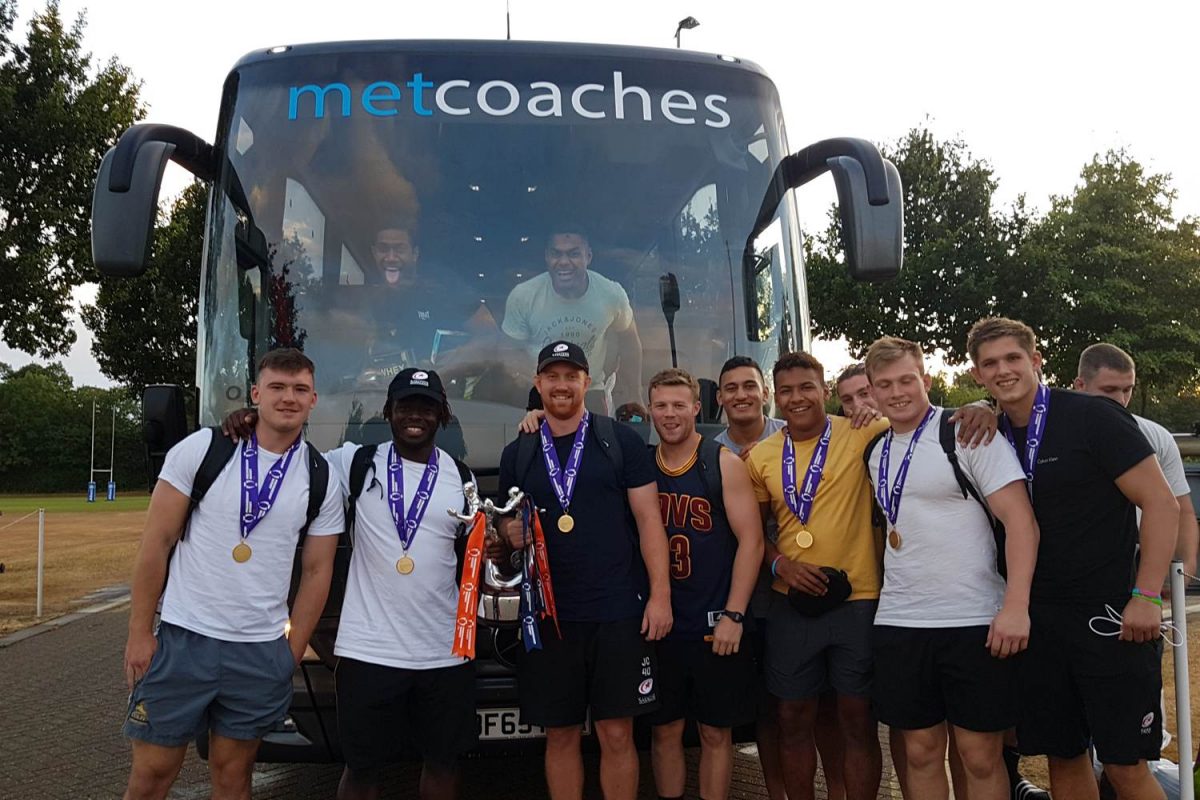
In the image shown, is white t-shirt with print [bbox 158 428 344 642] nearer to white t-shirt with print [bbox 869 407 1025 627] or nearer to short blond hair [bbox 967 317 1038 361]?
white t-shirt with print [bbox 869 407 1025 627]

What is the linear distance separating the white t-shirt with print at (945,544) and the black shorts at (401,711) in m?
1.58

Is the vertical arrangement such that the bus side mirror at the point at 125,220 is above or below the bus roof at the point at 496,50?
below

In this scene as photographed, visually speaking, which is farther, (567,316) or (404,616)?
(567,316)

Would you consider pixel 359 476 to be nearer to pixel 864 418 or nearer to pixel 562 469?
pixel 562 469

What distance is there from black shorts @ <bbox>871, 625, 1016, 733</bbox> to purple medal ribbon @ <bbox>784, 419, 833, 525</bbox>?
529 millimetres

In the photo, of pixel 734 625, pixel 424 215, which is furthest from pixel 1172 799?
pixel 424 215

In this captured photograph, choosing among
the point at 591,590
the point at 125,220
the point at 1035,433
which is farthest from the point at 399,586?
the point at 1035,433

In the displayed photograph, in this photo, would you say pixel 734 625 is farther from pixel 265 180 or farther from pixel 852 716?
pixel 265 180

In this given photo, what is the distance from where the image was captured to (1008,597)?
331 cm

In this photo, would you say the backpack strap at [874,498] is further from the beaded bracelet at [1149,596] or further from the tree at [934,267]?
the tree at [934,267]

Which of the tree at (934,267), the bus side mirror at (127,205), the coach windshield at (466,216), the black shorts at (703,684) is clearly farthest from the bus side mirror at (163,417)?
the tree at (934,267)

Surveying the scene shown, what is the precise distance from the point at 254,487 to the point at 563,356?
120cm

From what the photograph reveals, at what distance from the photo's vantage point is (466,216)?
13.9 feet

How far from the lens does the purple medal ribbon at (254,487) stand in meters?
3.37
